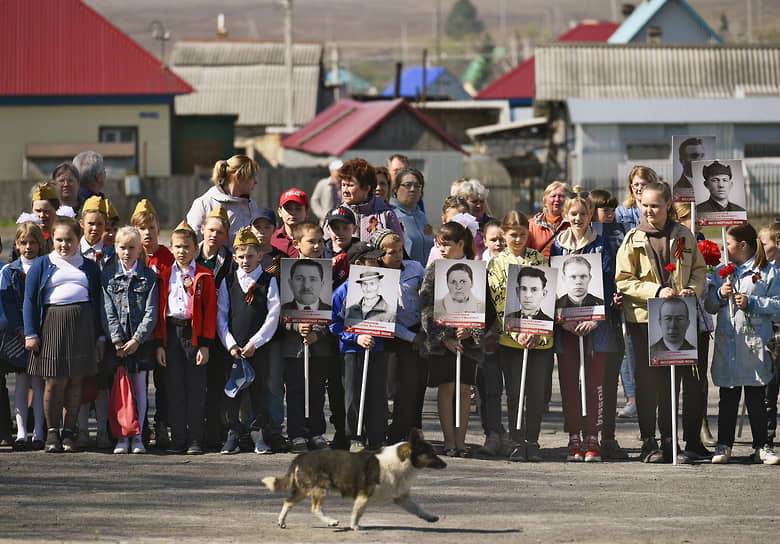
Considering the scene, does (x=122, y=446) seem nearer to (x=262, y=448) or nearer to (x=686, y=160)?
(x=262, y=448)

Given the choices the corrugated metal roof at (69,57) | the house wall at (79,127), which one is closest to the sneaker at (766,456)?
the house wall at (79,127)

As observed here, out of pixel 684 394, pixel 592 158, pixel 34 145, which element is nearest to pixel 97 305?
pixel 684 394

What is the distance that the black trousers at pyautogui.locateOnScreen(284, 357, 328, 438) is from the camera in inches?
411

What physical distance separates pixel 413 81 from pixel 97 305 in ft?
292

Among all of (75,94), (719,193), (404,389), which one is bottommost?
(404,389)

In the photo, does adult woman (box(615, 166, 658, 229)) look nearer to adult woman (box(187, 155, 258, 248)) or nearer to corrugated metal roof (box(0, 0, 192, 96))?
adult woman (box(187, 155, 258, 248))

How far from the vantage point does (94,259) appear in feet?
35.8

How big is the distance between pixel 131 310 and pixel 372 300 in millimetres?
1938

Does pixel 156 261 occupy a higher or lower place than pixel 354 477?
higher

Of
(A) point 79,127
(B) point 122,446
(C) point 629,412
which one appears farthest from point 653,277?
(A) point 79,127

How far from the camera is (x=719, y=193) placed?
35.9 feet

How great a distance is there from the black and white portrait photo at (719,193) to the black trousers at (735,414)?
1513mm

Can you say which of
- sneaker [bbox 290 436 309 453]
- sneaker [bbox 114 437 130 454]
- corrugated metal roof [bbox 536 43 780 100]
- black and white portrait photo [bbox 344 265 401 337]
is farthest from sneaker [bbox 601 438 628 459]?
corrugated metal roof [bbox 536 43 780 100]

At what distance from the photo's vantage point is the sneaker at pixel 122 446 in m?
10.2
